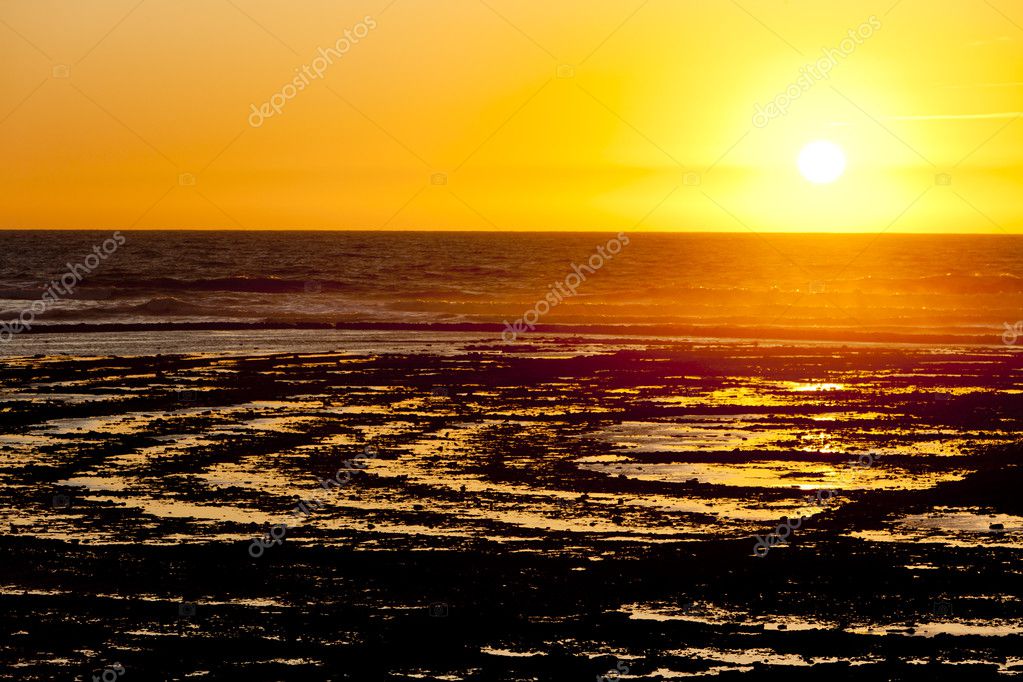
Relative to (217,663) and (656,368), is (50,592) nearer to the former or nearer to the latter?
(217,663)

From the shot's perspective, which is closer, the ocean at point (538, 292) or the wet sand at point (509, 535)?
the wet sand at point (509, 535)

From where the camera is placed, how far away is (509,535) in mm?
9578

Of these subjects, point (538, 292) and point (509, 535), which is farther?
point (538, 292)

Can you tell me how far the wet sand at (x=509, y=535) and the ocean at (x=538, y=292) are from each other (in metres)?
13.9

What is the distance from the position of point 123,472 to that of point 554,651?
6.84 metres

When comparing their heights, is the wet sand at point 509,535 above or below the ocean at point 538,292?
below

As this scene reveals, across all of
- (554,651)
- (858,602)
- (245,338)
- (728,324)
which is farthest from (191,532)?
(728,324)

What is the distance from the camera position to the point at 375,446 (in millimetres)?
13883

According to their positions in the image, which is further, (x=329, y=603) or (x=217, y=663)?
(x=329, y=603)

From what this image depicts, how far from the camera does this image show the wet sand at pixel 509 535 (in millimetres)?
6996

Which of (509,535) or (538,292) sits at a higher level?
(538,292)

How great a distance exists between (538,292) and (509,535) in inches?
2190

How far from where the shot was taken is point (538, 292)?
65.0m

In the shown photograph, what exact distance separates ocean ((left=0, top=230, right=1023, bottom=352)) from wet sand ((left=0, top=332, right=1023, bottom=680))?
13929 millimetres
